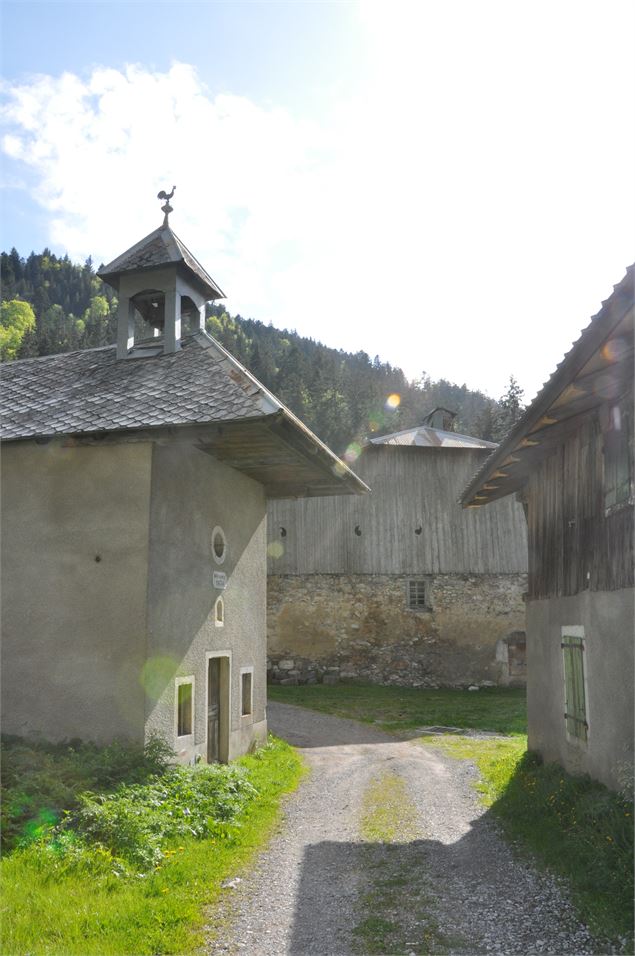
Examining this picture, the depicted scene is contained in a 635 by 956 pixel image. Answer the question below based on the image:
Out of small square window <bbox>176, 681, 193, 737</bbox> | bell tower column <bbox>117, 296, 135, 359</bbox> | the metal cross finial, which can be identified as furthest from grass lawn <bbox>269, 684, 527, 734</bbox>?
the metal cross finial

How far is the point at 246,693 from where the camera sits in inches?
500

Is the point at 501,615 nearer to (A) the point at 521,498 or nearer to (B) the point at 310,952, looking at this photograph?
(A) the point at 521,498

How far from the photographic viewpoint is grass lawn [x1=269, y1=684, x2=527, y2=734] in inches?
726

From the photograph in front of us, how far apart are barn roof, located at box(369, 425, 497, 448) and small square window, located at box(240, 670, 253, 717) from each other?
51.7 ft

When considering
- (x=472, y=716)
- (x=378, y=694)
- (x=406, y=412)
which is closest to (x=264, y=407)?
(x=472, y=716)

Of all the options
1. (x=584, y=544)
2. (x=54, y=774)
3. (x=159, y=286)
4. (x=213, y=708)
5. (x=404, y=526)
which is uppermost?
(x=159, y=286)

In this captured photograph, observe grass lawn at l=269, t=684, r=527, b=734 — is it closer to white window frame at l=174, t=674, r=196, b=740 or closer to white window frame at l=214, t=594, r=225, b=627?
white window frame at l=214, t=594, r=225, b=627

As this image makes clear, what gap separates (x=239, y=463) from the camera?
12.2 meters

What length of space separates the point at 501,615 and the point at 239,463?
1660cm

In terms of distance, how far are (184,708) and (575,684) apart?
5309mm

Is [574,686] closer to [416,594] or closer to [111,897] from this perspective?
[111,897]

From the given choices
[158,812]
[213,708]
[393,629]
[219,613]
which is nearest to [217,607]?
[219,613]

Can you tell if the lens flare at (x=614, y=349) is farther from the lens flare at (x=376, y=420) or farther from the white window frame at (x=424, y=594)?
the lens flare at (x=376, y=420)

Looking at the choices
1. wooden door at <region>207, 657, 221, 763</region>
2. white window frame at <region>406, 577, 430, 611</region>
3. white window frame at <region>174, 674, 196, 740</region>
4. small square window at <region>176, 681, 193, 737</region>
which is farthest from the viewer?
white window frame at <region>406, 577, 430, 611</region>
